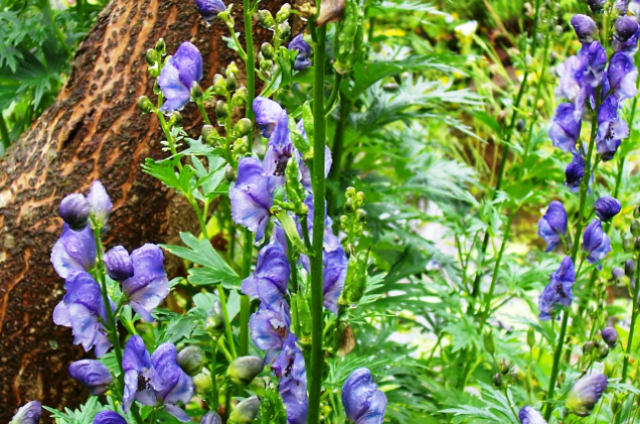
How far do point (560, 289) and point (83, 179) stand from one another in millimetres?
920

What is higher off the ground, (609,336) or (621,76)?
(621,76)

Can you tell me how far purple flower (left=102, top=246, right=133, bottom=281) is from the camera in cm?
74

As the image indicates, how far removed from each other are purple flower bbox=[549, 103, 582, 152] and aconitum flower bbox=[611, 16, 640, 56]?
0.42ft

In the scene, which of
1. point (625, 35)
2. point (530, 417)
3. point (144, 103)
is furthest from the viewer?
point (625, 35)

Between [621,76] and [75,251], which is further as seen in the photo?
[621,76]

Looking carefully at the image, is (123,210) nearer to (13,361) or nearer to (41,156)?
(41,156)

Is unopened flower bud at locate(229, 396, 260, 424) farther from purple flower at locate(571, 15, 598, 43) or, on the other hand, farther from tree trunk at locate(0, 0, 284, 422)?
purple flower at locate(571, 15, 598, 43)

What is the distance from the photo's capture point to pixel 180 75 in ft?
3.23

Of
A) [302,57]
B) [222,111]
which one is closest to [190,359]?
[222,111]

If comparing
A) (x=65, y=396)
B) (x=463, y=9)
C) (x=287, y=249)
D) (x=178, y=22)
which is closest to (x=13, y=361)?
(x=65, y=396)

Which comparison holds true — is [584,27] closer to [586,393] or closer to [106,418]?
[586,393]

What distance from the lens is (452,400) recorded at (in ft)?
4.97

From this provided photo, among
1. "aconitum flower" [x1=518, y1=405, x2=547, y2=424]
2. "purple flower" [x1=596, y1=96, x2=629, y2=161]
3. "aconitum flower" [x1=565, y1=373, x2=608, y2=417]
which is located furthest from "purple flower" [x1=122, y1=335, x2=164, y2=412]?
"purple flower" [x1=596, y1=96, x2=629, y2=161]

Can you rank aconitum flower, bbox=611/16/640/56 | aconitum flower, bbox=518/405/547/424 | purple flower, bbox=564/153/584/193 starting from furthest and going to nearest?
purple flower, bbox=564/153/584/193
aconitum flower, bbox=611/16/640/56
aconitum flower, bbox=518/405/547/424
